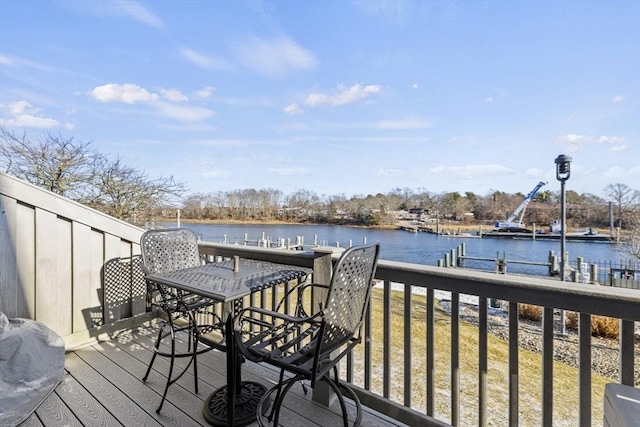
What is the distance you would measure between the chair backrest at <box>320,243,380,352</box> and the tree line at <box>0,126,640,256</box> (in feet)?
23.8

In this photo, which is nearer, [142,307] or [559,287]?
[559,287]

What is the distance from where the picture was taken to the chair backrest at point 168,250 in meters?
2.31

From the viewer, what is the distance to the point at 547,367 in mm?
1307

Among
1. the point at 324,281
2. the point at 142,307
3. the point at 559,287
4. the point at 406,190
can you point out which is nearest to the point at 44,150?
the point at 142,307

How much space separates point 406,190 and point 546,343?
19.9 metres

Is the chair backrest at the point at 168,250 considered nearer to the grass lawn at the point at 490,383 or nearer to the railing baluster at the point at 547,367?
the grass lawn at the point at 490,383

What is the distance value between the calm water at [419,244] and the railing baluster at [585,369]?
33.1ft

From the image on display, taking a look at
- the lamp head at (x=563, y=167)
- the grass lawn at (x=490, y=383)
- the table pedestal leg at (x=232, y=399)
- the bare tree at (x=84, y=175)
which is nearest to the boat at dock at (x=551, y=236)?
the lamp head at (x=563, y=167)

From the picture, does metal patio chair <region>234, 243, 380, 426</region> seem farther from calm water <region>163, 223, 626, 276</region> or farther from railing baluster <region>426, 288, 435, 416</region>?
calm water <region>163, 223, 626, 276</region>

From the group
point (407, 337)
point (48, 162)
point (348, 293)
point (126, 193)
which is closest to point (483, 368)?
point (407, 337)

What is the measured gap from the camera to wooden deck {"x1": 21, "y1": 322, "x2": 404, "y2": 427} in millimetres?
1709

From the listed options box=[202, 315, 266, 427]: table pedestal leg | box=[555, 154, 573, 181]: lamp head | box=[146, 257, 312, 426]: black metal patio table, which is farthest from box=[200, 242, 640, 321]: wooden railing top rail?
box=[555, 154, 573, 181]: lamp head

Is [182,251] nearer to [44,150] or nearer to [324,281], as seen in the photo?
[324,281]

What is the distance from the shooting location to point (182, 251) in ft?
A: 8.34
